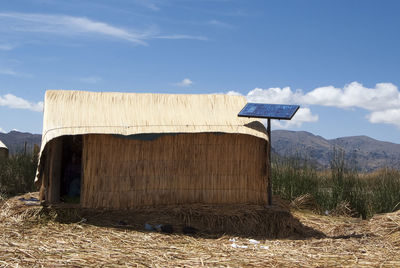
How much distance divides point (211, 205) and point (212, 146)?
0.90m

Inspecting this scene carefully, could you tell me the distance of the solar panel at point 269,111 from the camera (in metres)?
7.06

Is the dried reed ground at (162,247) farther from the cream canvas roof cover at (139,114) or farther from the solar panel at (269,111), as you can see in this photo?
the solar panel at (269,111)

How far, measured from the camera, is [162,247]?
5.64 meters

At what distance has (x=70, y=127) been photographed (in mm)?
6852

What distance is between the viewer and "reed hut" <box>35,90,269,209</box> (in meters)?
7.02

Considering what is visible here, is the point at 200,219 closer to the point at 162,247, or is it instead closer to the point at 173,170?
the point at 173,170

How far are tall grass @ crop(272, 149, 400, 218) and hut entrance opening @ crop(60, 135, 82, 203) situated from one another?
3906 millimetres

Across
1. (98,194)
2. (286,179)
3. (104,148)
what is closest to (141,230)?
(98,194)

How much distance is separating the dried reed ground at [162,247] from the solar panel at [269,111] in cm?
179

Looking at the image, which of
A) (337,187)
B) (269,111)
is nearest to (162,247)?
(269,111)

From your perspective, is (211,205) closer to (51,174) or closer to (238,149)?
(238,149)

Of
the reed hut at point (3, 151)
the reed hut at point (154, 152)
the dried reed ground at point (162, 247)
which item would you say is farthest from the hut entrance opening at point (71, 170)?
the reed hut at point (3, 151)

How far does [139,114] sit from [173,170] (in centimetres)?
102

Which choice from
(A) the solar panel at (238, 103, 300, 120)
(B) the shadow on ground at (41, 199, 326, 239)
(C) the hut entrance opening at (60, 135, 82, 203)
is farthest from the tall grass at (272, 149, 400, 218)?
(C) the hut entrance opening at (60, 135, 82, 203)
